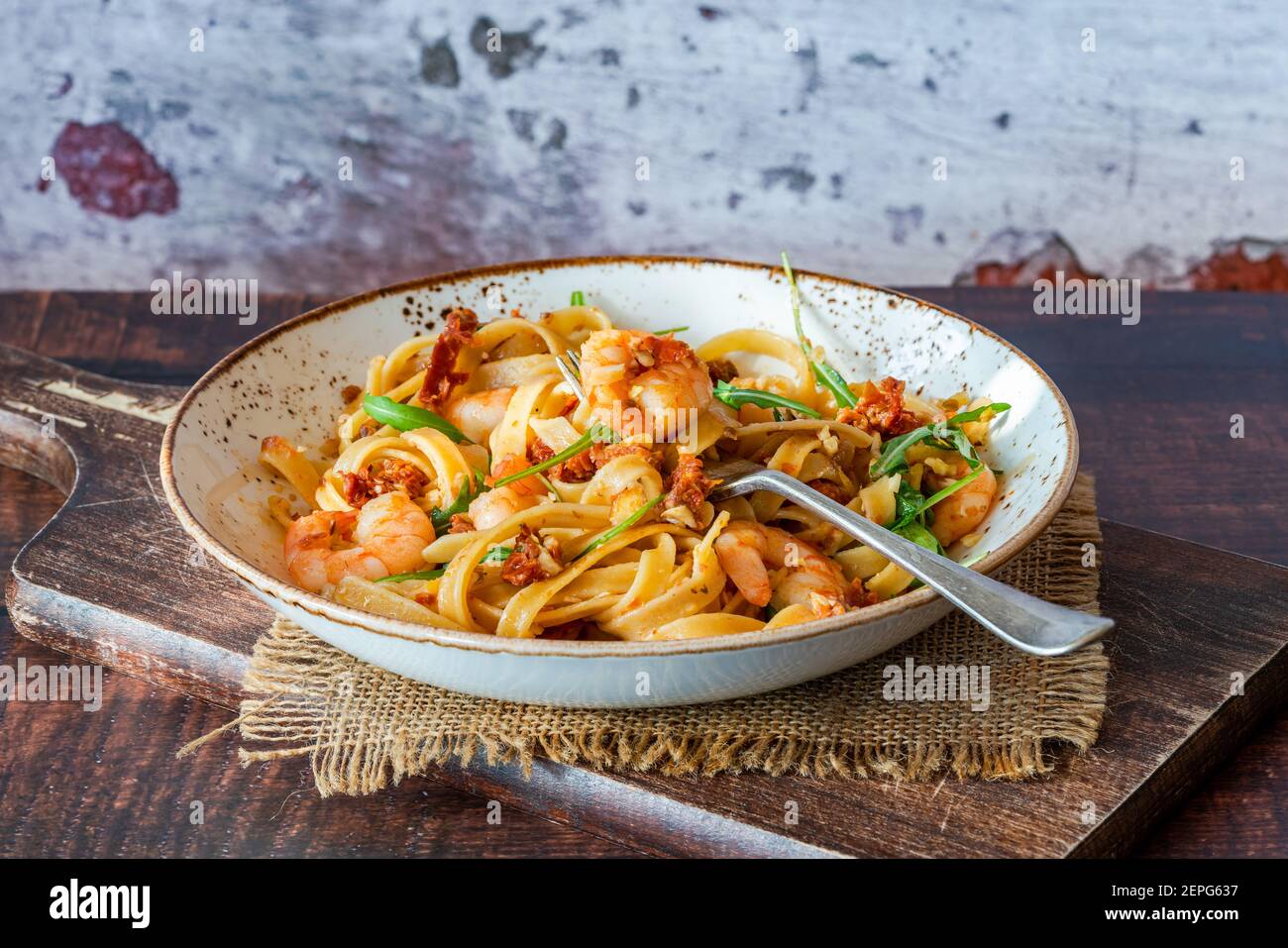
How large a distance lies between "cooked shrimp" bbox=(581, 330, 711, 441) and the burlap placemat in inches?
26.3

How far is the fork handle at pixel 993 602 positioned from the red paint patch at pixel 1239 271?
519 centimetres

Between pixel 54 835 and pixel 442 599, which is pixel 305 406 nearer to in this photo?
pixel 442 599

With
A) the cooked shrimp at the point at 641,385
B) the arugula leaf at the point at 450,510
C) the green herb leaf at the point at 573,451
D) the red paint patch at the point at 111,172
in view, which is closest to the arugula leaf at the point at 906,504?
the cooked shrimp at the point at 641,385

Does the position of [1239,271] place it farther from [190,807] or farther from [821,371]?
[190,807]

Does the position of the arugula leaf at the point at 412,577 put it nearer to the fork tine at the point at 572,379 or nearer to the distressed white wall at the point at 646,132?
the fork tine at the point at 572,379

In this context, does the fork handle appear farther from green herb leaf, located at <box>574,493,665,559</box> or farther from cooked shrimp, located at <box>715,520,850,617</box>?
green herb leaf, located at <box>574,493,665,559</box>

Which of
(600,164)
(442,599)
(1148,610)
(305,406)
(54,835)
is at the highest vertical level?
(600,164)

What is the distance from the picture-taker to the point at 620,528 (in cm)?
294

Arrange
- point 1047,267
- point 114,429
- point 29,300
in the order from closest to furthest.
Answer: point 114,429, point 29,300, point 1047,267

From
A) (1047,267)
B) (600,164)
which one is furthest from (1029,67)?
(600,164)

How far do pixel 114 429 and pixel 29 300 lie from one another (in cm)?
179

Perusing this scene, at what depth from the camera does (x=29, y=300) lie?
5566 millimetres

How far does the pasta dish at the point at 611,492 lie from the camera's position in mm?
2916

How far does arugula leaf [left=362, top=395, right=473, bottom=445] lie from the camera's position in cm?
346
